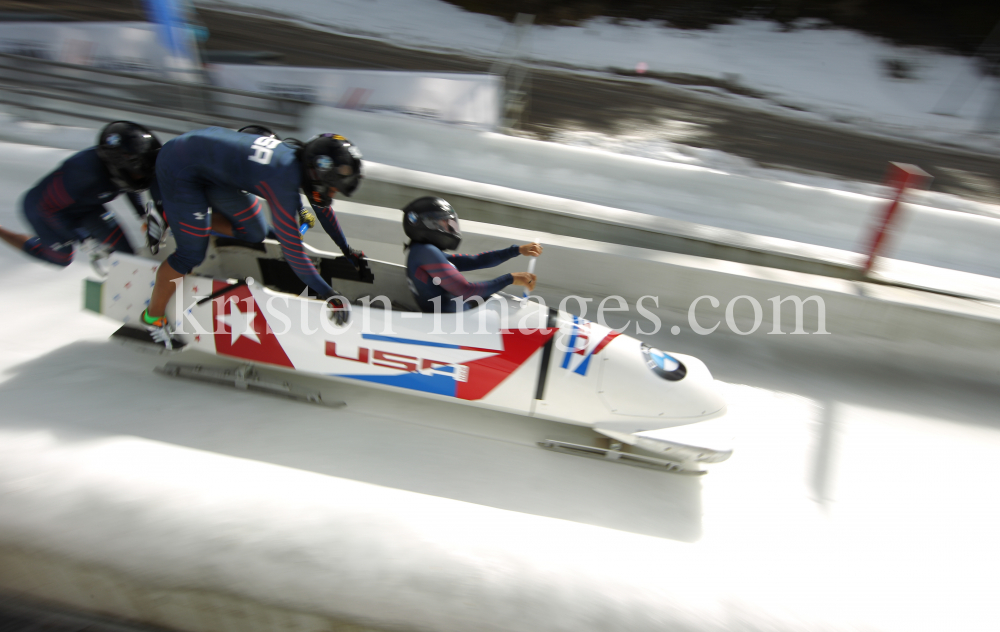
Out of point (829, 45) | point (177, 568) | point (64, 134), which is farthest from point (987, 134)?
point (64, 134)

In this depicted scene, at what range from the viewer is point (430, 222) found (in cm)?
232

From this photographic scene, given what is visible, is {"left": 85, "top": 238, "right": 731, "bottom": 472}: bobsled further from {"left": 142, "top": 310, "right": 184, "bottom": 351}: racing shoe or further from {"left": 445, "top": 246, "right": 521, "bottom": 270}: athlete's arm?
{"left": 445, "top": 246, "right": 521, "bottom": 270}: athlete's arm

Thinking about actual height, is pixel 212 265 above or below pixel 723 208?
below

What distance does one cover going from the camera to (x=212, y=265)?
2830mm

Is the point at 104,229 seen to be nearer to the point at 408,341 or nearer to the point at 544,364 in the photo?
the point at 408,341

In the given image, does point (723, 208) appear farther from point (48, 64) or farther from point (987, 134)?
point (48, 64)

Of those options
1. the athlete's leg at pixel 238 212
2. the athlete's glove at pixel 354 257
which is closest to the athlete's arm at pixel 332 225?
the athlete's glove at pixel 354 257

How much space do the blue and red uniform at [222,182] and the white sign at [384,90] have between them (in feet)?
9.86

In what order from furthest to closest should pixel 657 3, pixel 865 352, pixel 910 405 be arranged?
pixel 657 3 < pixel 865 352 < pixel 910 405

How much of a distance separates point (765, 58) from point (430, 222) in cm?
893

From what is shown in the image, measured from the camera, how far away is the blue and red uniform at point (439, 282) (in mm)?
2340

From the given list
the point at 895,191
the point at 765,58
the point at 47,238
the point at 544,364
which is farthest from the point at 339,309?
the point at 765,58

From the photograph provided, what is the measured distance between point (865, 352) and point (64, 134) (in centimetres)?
599

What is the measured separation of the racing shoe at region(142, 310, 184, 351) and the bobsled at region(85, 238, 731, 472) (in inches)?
1.7
